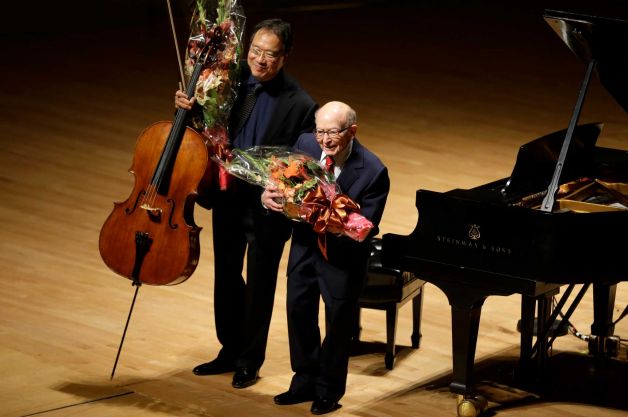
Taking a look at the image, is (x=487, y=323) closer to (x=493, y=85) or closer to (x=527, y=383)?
(x=527, y=383)

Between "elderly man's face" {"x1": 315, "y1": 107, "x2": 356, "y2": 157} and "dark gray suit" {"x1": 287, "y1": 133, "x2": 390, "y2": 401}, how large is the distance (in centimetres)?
10

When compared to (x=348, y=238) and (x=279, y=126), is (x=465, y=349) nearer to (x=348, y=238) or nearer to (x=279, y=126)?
(x=348, y=238)

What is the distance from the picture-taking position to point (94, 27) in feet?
44.0

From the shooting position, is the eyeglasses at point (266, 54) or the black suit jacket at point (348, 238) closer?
the black suit jacket at point (348, 238)

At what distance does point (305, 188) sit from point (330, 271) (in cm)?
38

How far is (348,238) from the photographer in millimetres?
4891

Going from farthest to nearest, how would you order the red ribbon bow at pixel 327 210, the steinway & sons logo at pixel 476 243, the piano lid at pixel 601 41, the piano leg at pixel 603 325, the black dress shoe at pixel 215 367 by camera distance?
the piano leg at pixel 603 325 < the black dress shoe at pixel 215 367 < the piano lid at pixel 601 41 < the steinway & sons logo at pixel 476 243 < the red ribbon bow at pixel 327 210

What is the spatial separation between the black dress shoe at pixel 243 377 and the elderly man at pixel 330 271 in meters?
0.23

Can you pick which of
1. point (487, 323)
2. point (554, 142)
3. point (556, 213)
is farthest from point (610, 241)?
point (487, 323)

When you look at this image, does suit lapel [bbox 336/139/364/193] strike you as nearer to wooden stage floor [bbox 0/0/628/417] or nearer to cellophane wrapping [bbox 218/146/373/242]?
cellophane wrapping [bbox 218/146/373/242]

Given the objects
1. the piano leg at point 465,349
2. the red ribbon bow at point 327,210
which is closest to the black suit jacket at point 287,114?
the red ribbon bow at point 327,210

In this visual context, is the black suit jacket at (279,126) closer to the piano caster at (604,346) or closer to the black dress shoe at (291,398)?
the black dress shoe at (291,398)

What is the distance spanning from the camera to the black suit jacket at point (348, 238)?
16.1 ft

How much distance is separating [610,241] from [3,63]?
303 inches
